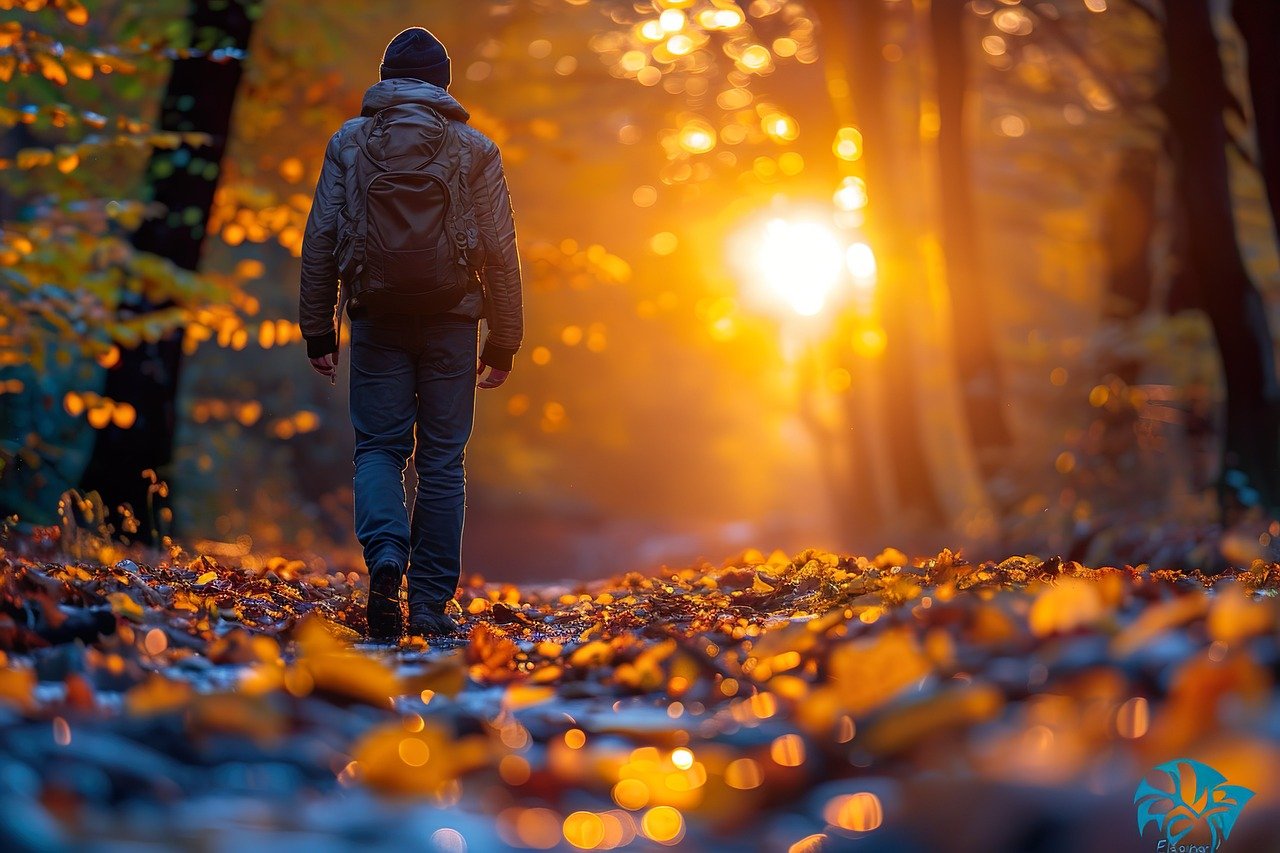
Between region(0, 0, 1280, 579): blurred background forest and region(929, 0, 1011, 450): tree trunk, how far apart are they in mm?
35

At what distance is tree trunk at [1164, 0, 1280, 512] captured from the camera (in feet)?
27.7

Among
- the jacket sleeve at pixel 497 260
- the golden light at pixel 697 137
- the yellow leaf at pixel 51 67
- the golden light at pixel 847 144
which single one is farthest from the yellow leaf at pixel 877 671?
the golden light at pixel 697 137

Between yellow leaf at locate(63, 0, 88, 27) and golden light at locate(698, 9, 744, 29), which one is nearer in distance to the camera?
yellow leaf at locate(63, 0, 88, 27)

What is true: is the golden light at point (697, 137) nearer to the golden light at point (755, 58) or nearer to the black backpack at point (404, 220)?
the golden light at point (755, 58)

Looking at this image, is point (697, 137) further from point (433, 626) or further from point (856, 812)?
point (856, 812)

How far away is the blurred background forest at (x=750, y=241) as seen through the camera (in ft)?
27.2

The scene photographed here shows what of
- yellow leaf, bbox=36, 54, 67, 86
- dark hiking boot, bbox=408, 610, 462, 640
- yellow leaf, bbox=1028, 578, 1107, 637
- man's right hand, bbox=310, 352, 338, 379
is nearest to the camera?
yellow leaf, bbox=1028, 578, 1107, 637

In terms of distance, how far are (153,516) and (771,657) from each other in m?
5.73

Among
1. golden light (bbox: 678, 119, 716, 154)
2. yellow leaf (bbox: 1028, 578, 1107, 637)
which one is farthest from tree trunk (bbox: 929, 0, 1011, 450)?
yellow leaf (bbox: 1028, 578, 1107, 637)

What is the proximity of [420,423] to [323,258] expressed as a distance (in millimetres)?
775

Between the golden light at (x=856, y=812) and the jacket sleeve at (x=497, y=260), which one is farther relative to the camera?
the jacket sleeve at (x=497, y=260)

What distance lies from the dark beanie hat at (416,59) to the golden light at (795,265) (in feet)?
37.8

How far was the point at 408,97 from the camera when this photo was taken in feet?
17.1

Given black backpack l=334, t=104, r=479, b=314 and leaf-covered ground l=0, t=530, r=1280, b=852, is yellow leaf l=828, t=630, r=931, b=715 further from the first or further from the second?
black backpack l=334, t=104, r=479, b=314
